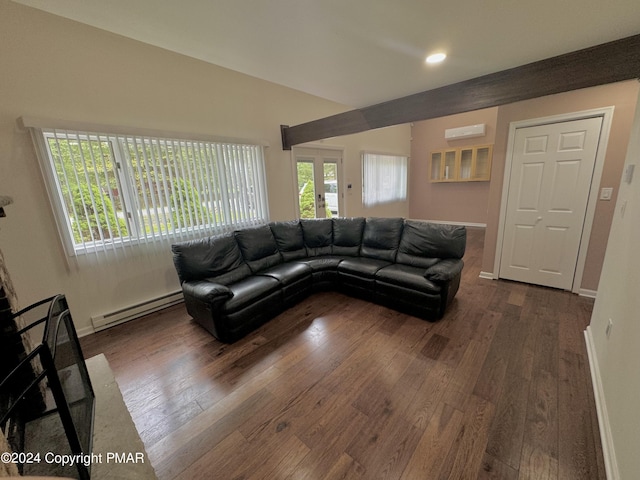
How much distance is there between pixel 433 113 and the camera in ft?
8.03

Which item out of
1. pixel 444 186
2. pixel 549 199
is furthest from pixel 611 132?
pixel 444 186

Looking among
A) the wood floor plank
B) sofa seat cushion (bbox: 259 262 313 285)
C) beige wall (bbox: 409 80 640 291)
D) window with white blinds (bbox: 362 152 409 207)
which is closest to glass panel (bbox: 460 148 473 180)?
window with white blinds (bbox: 362 152 409 207)

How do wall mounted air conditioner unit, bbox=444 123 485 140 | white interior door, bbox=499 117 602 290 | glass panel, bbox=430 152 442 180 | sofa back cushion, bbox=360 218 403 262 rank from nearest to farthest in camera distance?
white interior door, bbox=499 117 602 290, sofa back cushion, bbox=360 218 403 262, wall mounted air conditioner unit, bbox=444 123 485 140, glass panel, bbox=430 152 442 180

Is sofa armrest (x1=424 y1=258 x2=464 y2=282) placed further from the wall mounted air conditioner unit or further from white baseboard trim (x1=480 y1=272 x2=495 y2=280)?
the wall mounted air conditioner unit

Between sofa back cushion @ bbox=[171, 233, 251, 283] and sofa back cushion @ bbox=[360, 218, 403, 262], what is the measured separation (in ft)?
5.38

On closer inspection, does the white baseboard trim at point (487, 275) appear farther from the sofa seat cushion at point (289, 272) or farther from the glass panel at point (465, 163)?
the glass panel at point (465, 163)

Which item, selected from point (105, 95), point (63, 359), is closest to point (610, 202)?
point (63, 359)

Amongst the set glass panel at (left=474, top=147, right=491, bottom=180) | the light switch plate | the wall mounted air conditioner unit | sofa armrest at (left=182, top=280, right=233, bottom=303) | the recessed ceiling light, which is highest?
the wall mounted air conditioner unit

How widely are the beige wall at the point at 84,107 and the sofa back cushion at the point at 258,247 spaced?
939mm

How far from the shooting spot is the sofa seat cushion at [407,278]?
2.49 metres

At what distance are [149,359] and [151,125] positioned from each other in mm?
2405

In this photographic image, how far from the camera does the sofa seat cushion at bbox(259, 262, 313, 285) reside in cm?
280

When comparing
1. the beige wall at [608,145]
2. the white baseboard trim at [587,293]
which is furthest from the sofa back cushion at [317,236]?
the white baseboard trim at [587,293]

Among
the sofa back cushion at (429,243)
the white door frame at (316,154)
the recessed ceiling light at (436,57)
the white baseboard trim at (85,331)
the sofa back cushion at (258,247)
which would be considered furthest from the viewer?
the white door frame at (316,154)
